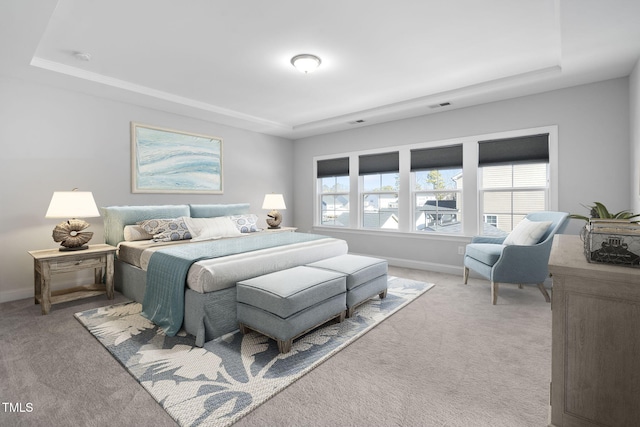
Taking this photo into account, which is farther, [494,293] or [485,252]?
[485,252]

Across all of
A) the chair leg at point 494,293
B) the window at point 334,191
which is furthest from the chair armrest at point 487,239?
the window at point 334,191

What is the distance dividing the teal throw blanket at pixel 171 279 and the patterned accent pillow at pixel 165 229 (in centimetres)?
74

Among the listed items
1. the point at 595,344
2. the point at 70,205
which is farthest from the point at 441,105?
the point at 70,205

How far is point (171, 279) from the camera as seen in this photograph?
8.54 ft

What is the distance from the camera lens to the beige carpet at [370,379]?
1.58 metres

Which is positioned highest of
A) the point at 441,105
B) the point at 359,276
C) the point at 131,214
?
the point at 441,105

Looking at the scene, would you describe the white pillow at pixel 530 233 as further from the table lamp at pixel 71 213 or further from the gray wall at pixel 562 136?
the table lamp at pixel 71 213

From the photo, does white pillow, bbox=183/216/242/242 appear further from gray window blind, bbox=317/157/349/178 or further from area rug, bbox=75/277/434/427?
gray window blind, bbox=317/157/349/178

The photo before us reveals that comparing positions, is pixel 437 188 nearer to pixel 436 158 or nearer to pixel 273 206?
pixel 436 158

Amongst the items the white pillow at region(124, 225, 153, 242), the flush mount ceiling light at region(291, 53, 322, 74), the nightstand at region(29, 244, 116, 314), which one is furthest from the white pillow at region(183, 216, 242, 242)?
the flush mount ceiling light at region(291, 53, 322, 74)

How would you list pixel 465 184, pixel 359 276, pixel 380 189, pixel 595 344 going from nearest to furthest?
pixel 595 344 → pixel 359 276 → pixel 465 184 → pixel 380 189

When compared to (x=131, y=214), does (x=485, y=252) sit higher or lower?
lower

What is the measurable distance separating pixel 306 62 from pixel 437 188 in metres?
2.88

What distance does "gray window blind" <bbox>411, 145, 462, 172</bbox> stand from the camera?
4.58 m
